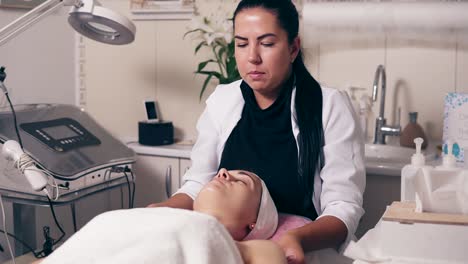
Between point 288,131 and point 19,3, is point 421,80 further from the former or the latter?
point 19,3

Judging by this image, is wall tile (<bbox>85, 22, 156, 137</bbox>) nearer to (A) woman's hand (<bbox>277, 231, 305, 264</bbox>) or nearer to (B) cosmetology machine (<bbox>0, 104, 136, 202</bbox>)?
(B) cosmetology machine (<bbox>0, 104, 136, 202</bbox>)

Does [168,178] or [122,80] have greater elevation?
[122,80]

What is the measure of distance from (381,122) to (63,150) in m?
1.13

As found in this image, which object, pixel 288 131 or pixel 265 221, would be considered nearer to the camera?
pixel 265 221

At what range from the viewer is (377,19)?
2262 mm

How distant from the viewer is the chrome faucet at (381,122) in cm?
223

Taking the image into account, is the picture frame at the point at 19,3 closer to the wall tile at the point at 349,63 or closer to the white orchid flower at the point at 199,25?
the white orchid flower at the point at 199,25

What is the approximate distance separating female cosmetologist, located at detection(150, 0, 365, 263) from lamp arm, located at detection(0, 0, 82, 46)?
1.91ft

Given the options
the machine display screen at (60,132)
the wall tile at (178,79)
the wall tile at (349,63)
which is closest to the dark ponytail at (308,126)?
the wall tile at (349,63)

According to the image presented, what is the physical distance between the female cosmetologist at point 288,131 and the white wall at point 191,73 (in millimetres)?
725

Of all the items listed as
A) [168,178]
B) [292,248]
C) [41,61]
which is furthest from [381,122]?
[41,61]

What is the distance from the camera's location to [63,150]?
→ 1.97m

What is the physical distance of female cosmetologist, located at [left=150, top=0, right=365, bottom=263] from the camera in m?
1.55

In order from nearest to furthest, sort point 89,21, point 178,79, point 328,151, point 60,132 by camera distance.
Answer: point 328,151, point 89,21, point 60,132, point 178,79
